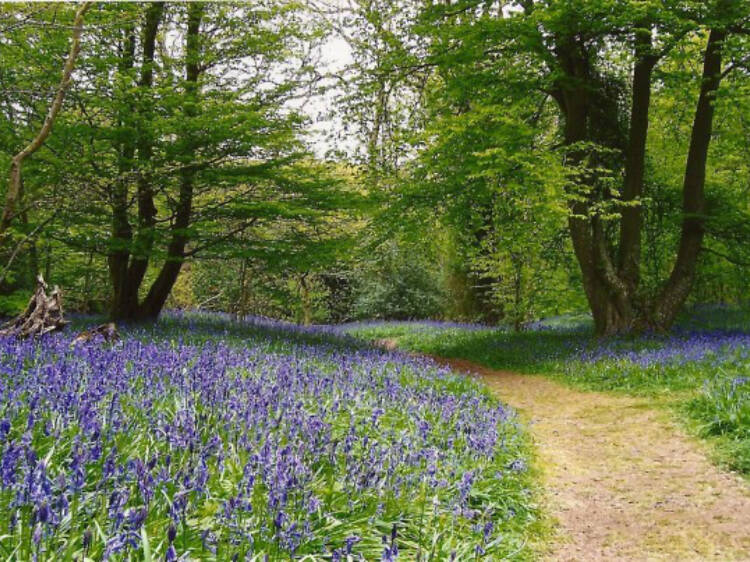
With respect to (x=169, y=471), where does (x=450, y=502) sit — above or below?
below

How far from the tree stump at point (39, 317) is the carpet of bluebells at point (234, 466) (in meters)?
1.11

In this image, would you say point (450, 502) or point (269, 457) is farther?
point (450, 502)

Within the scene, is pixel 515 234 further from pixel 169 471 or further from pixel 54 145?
pixel 169 471

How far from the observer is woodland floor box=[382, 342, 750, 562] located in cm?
410

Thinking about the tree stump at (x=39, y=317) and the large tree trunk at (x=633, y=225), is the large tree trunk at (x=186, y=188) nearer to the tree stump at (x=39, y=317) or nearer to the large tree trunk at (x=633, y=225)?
the tree stump at (x=39, y=317)

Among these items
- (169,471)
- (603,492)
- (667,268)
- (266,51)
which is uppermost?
(266,51)

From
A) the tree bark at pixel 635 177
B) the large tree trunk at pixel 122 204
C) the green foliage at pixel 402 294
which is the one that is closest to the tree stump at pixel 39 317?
the large tree trunk at pixel 122 204

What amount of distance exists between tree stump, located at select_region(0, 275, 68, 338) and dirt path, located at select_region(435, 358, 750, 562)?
641cm

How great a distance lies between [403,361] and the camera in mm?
9312

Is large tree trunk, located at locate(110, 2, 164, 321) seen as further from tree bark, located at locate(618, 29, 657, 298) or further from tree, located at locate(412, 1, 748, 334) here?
tree bark, located at locate(618, 29, 657, 298)

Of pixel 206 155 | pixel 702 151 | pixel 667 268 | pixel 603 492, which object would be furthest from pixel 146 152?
pixel 667 268

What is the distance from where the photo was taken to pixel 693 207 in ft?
42.0

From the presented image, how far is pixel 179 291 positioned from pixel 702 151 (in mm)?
23659

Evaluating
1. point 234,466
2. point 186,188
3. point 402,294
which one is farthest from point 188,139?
point 402,294
